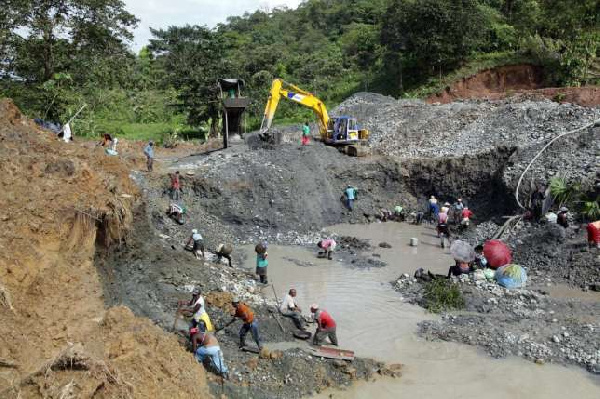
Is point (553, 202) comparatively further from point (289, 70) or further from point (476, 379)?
point (289, 70)

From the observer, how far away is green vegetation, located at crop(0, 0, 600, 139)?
26.5m

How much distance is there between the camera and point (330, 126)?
27.5 metres

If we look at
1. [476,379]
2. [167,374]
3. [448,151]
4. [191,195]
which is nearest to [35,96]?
[191,195]

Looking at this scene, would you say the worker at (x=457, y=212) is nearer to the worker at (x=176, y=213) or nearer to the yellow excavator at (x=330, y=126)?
the yellow excavator at (x=330, y=126)

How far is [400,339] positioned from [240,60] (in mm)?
31143

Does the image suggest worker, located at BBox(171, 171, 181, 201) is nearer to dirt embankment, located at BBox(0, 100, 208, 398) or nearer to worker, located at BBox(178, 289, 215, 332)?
dirt embankment, located at BBox(0, 100, 208, 398)

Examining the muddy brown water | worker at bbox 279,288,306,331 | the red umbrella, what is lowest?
the muddy brown water

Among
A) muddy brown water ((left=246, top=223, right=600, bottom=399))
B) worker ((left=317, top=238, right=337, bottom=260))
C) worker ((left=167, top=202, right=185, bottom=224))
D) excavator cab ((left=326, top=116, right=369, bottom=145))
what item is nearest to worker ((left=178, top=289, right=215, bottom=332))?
muddy brown water ((left=246, top=223, right=600, bottom=399))

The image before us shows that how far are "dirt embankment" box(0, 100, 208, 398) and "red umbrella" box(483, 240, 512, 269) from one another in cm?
1052

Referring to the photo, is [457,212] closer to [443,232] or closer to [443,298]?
[443,232]

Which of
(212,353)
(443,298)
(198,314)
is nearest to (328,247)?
A: (443,298)

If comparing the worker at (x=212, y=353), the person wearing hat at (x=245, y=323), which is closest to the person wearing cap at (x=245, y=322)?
the person wearing hat at (x=245, y=323)

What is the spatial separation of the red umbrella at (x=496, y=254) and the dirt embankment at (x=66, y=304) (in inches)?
414

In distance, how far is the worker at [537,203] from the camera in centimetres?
1936
